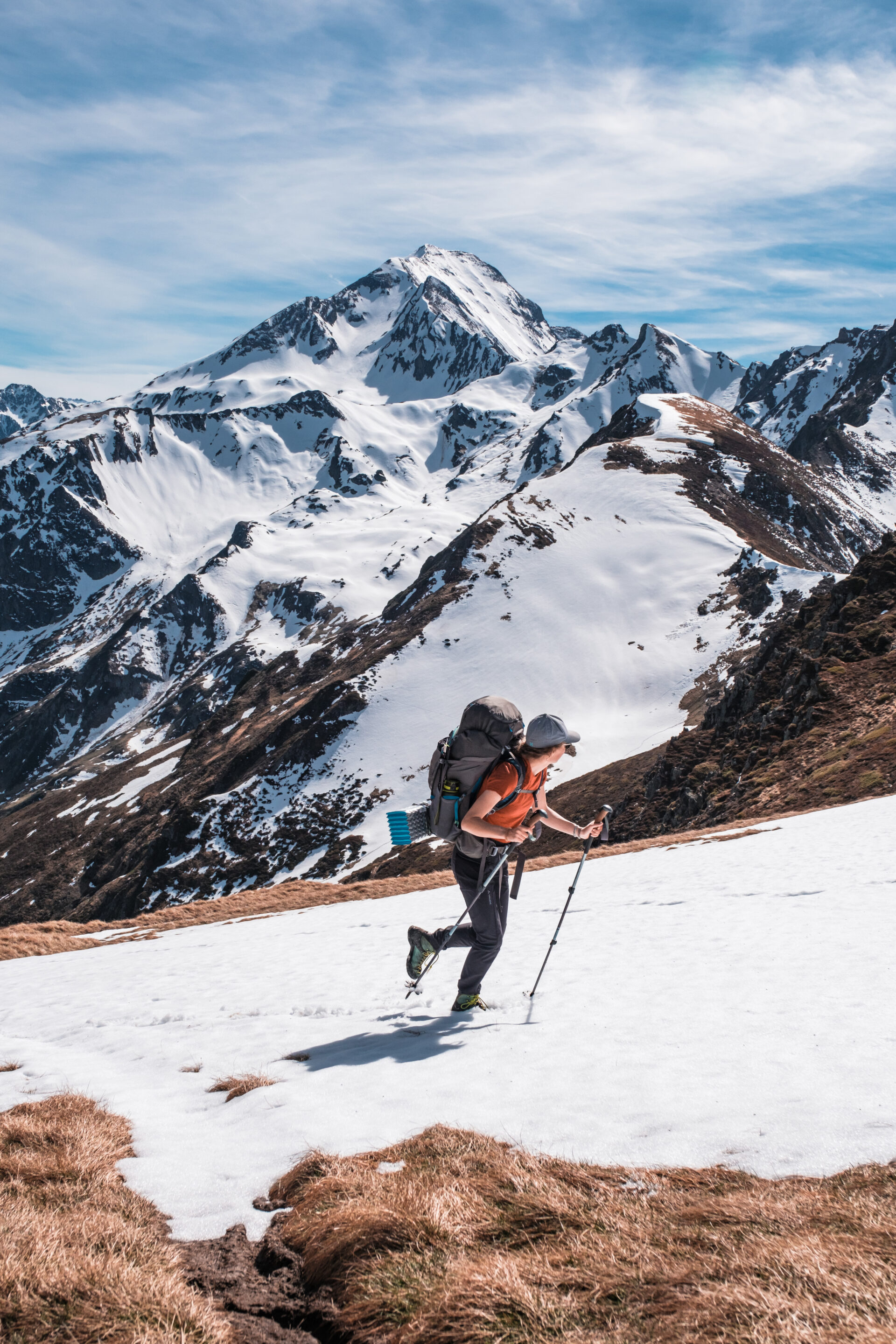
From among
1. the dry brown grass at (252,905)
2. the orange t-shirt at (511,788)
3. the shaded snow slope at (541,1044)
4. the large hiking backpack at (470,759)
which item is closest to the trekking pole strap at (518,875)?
the orange t-shirt at (511,788)

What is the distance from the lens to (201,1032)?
9.13 metres

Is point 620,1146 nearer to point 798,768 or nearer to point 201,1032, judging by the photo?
point 201,1032

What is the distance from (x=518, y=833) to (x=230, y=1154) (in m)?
3.60

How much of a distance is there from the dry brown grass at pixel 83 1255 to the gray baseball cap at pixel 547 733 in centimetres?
453

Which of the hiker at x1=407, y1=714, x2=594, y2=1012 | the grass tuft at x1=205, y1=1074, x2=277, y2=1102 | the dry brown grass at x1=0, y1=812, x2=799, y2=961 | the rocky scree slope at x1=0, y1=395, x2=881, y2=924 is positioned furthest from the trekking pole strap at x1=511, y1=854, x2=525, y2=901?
the rocky scree slope at x1=0, y1=395, x2=881, y2=924

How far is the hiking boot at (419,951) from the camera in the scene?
8594 mm

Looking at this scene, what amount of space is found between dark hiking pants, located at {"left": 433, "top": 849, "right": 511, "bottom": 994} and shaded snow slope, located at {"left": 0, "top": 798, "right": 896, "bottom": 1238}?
0.47 meters

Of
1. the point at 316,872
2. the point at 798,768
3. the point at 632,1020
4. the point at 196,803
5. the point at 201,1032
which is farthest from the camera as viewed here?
the point at 196,803

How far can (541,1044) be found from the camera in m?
7.02

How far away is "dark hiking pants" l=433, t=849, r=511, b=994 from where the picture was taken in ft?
Answer: 26.5

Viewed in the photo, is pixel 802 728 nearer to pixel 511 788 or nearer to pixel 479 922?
pixel 479 922

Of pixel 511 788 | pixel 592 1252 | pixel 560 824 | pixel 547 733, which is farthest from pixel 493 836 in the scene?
pixel 592 1252

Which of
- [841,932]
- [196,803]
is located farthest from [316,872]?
[841,932]

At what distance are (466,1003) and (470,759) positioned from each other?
282cm
